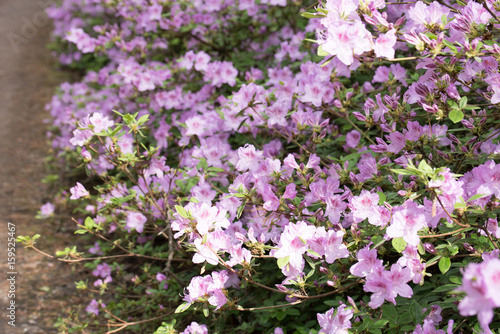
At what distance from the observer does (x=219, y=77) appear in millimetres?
2947

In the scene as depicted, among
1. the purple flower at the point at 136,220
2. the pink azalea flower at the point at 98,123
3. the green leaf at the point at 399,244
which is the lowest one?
the purple flower at the point at 136,220

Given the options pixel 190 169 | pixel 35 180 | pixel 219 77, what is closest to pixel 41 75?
pixel 35 180

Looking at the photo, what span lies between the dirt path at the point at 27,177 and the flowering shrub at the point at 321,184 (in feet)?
0.79

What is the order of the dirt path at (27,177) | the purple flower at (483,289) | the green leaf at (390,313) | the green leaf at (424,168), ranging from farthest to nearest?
the dirt path at (27,177) → the green leaf at (390,313) → the green leaf at (424,168) → the purple flower at (483,289)

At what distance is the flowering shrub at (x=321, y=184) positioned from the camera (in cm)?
145

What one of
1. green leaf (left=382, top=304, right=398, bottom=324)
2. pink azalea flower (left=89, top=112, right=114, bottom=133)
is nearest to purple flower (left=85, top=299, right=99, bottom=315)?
pink azalea flower (left=89, top=112, right=114, bottom=133)

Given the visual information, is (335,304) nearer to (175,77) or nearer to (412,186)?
(412,186)

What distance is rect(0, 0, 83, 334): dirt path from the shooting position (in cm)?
261

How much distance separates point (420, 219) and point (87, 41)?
9.72 ft

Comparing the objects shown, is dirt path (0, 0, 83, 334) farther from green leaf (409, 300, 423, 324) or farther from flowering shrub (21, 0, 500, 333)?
green leaf (409, 300, 423, 324)

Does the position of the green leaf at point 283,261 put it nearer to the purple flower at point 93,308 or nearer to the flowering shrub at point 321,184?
the flowering shrub at point 321,184

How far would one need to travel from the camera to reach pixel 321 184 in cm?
174

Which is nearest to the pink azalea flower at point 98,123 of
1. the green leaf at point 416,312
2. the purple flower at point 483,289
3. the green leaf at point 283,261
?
the green leaf at point 283,261

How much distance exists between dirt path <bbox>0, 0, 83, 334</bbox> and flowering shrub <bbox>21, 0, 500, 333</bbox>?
0.79ft
